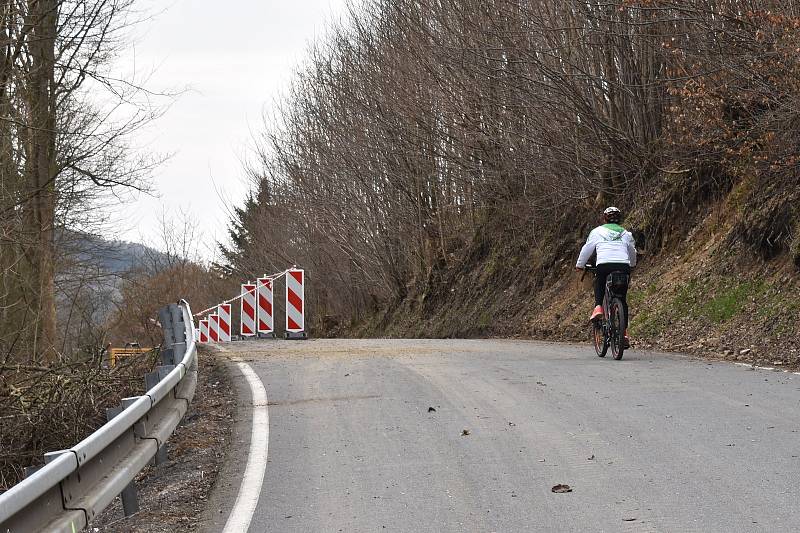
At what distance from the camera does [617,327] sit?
12.9m

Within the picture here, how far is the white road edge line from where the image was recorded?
540 centimetres

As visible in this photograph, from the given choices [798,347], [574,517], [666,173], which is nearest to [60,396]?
[574,517]

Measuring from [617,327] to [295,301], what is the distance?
9.41 meters

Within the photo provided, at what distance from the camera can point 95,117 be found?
22625 millimetres

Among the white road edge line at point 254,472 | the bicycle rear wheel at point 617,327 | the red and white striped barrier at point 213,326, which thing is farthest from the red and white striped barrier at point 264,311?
the white road edge line at point 254,472

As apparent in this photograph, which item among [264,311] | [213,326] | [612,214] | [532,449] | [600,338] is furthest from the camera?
[213,326]

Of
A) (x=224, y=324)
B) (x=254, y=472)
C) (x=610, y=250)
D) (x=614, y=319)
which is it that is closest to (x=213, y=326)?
(x=224, y=324)

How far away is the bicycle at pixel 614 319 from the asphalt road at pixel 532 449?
1143 millimetres

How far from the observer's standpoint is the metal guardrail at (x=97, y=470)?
382cm

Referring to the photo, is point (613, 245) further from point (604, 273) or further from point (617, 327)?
point (617, 327)

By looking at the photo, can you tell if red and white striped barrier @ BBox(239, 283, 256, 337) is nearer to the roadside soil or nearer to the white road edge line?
the roadside soil

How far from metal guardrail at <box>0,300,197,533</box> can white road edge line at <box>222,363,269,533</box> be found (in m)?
0.58

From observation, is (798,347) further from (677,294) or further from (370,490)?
(370,490)

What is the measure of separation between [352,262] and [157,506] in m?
33.2
